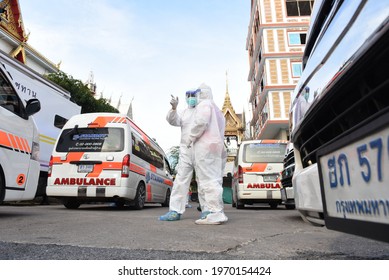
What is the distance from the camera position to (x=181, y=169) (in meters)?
4.29

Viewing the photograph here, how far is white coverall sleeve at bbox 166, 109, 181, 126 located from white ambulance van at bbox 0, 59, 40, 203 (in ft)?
5.69

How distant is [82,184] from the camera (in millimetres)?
5922

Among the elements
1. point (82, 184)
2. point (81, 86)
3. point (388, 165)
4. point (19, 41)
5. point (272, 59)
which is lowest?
point (388, 165)

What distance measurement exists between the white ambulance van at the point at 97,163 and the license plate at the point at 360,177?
Answer: 16.5 feet

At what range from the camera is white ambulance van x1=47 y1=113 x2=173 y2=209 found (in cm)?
592

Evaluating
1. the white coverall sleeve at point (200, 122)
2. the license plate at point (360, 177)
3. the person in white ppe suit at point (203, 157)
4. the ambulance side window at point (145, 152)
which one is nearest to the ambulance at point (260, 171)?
the ambulance side window at point (145, 152)

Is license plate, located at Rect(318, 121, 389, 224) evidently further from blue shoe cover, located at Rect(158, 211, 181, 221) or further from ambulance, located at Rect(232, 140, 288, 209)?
ambulance, located at Rect(232, 140, 288, 209)

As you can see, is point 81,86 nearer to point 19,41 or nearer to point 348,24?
point 19,41

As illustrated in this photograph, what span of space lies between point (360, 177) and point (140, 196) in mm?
6096

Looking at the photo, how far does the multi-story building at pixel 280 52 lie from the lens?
2517 centimetres

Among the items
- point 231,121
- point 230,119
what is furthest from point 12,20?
point 230,119

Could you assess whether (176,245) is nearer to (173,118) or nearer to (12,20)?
(173,118)
